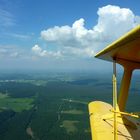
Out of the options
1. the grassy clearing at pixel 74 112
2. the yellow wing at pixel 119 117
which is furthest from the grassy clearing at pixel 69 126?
the yellow wing at pixel 119 117

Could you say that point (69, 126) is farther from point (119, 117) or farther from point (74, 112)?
point (119, 117)

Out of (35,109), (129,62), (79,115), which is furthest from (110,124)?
(35,109)

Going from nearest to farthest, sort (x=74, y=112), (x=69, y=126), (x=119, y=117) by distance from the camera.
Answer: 1. (x=119, y=117)
2. (x=69, y=126)
3. (x=74, y=112)

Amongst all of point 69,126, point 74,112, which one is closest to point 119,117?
point 69,126

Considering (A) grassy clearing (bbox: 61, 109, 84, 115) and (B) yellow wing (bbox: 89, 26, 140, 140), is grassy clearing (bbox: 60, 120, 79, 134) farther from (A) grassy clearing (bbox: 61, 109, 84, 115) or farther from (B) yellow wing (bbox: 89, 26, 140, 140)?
(B) yellow wing (bbox: 89, 26, 140, 140)

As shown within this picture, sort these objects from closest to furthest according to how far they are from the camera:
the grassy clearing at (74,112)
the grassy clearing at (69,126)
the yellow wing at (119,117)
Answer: the yellow wing at (119,117) → the grassy clearing at (69,126) → the grassy clearing at (74,112)

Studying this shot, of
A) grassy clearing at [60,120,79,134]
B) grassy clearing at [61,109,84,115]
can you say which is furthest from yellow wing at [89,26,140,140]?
grassy clearing at [61,109,84,115]

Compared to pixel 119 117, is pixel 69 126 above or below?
below

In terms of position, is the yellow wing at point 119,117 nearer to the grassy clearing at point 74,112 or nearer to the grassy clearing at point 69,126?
the grassy clearing at point 69,126

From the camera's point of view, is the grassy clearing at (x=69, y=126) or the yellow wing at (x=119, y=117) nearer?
the yellow wing at (x=119, y=117)

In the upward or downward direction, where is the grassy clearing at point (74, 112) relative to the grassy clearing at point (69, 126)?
upward
